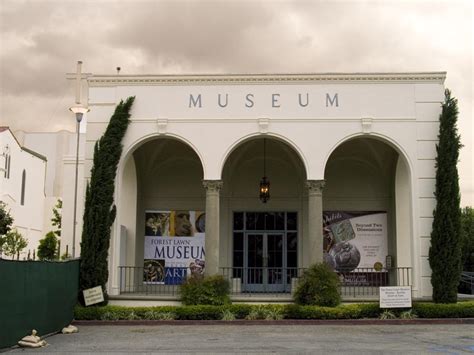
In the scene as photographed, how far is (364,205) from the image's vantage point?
23.4m

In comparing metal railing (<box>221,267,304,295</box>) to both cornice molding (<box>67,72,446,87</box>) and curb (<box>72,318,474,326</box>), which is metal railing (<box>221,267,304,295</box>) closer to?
curb (<box>72,318,474,326</box>)

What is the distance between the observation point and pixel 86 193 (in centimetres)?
1909

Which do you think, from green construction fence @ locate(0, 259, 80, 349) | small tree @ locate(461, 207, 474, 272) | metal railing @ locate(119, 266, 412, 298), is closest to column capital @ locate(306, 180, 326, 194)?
metal railing @ locate(119, 266, 412, 298)

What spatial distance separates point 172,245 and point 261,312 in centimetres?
667

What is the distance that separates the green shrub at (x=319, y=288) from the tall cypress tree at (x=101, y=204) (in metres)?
6.07

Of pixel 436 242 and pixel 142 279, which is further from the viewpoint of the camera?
pixel 142 279

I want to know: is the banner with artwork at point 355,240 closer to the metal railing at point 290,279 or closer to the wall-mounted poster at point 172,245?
the metal railing at point 290,279

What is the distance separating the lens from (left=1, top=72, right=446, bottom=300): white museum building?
63.9ft

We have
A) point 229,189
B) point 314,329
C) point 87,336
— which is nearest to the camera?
point 87,336

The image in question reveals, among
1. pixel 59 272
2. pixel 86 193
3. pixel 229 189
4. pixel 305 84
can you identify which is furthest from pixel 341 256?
pixel 59 272

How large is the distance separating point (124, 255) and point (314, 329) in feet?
28.2

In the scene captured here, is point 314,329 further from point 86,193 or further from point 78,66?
point 78,66

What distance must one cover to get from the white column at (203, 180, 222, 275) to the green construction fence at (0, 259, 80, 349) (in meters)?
4.31

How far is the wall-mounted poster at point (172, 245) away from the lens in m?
22.9
